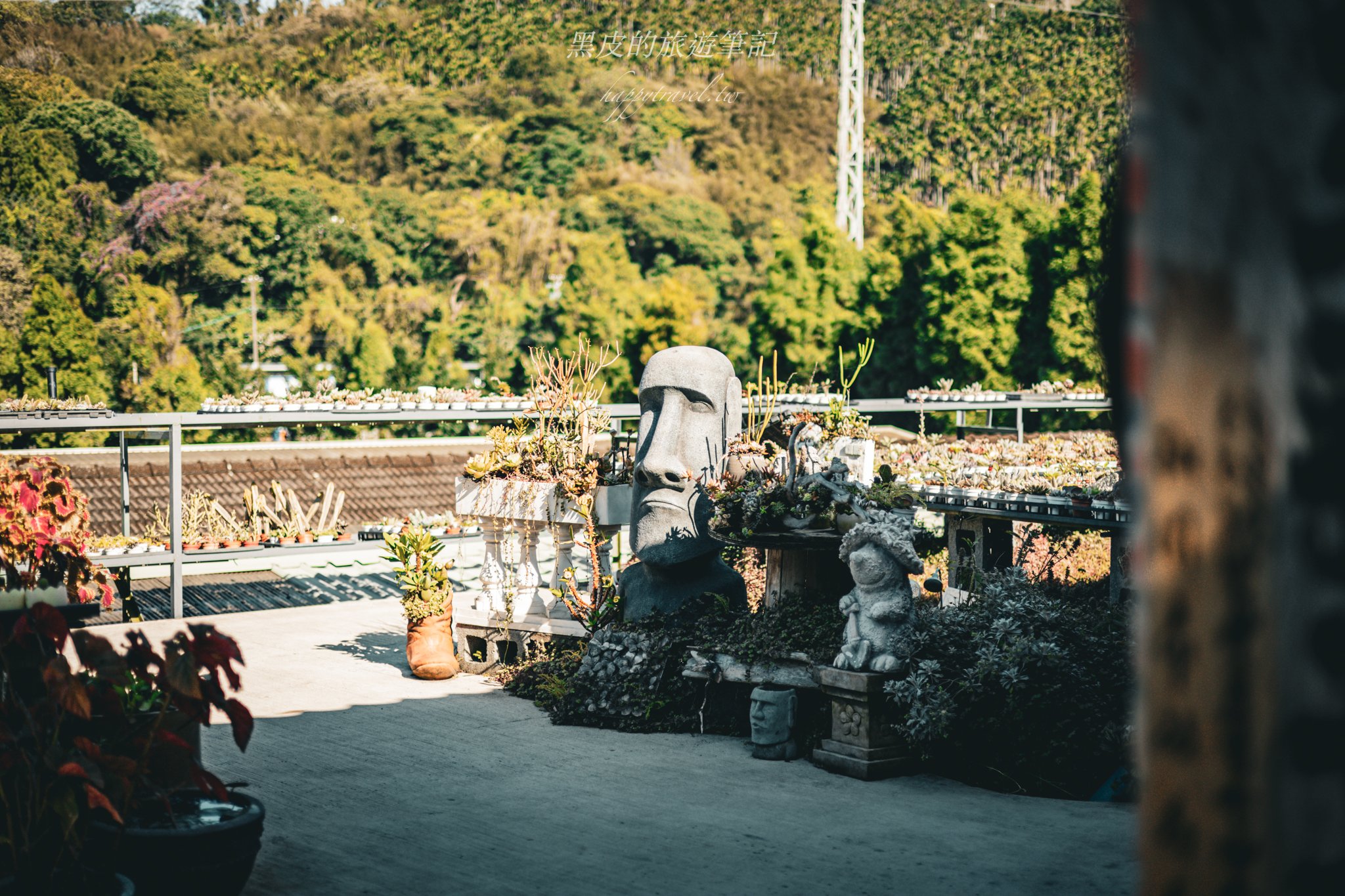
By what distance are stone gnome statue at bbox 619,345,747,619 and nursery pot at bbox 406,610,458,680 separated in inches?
62.7

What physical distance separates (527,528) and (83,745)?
18.7 ft

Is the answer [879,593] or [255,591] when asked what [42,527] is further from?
[255,591]

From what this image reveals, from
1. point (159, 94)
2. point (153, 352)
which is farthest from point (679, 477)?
point (159, 94)

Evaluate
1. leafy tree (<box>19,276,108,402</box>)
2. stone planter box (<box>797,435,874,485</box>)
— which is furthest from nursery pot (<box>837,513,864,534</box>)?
leafy tree (<box>19,276,108,402</box>)

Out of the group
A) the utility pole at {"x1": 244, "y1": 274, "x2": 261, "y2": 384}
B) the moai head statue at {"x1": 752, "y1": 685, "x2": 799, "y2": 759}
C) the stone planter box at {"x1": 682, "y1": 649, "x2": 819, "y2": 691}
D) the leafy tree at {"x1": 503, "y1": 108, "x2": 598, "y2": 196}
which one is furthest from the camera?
the leafy tree at {"x1": 503, "y1": 108, "x2": 598, "y2": 196}

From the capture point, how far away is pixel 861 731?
6992 mm

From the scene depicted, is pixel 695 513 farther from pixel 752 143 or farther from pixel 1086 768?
pixel 752 143

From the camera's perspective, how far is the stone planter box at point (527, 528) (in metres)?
9.52

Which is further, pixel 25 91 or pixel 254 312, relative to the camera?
pixel 25 91

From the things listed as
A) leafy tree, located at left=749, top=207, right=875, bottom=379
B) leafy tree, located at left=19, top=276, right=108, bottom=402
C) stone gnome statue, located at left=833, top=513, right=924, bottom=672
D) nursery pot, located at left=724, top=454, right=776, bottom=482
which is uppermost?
leafy tree, located at left=749, top=207, right=875, bottom=379

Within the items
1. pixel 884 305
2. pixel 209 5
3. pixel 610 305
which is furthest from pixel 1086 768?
pixel 209 5

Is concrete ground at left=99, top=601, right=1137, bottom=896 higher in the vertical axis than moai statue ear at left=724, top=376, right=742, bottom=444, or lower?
lower

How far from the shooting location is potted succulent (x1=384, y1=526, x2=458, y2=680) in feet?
31.2

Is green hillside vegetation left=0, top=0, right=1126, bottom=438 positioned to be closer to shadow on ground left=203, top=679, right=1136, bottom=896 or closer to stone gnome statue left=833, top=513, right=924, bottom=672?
stone gnome statue left=833, top=513, right=924, bottom=672
